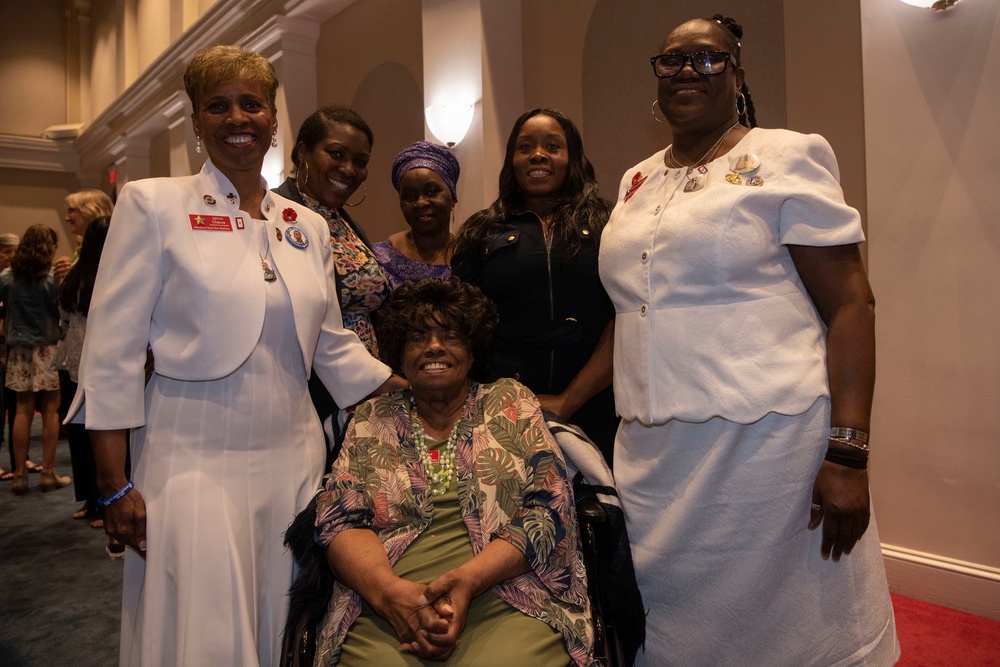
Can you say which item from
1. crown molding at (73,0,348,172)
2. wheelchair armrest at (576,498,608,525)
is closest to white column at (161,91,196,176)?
crown molding at (73,0,348,172)

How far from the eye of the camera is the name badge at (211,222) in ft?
5.82

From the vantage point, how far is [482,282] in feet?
8.01

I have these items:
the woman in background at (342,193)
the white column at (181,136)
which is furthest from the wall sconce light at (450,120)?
the white column at (181,136)

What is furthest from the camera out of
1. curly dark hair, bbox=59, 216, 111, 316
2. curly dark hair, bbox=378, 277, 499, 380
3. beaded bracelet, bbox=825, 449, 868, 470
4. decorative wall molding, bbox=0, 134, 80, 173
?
decorative wall molding, bbox=0, 134, 80, 173

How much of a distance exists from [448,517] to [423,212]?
4.43 ft

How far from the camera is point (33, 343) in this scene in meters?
6.16

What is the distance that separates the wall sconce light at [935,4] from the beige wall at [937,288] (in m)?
0.03

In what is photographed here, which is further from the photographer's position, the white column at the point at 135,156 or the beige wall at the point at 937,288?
the white column at the point at 135,156

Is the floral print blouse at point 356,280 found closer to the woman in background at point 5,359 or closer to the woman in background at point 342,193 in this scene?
the woman in background at point 342,193

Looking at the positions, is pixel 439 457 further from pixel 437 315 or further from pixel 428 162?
pixel 428 162

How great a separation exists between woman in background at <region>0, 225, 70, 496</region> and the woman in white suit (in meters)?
5.03

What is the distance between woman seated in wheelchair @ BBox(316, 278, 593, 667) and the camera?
1.67m

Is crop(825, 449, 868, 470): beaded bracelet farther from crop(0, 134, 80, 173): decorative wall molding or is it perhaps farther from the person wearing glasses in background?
crop(0, 134, 80, 173): decorative wall molding

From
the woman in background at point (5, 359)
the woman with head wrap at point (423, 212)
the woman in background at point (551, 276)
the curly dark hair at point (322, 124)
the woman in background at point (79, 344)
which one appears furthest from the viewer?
the woman in background at point (5, 359)
